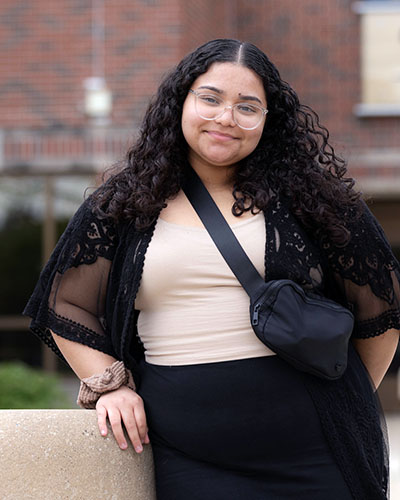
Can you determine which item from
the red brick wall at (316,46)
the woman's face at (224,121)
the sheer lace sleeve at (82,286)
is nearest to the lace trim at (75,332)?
the sheer lace sleeve at (82,286)

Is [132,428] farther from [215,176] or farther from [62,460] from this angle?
[215,176]

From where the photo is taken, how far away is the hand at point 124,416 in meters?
2.46

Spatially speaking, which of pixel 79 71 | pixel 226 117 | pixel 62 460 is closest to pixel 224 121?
pixel 226 117

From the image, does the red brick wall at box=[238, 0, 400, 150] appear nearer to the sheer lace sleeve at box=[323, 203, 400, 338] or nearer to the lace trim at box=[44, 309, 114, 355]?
the sheer lace sleeve at box=[323, 203, 400, 338]

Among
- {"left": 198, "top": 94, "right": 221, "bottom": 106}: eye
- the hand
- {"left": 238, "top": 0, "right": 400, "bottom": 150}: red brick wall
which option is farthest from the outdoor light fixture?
the hand

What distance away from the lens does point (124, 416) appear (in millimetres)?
2467

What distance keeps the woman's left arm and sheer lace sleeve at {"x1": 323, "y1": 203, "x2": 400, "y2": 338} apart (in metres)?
0.03

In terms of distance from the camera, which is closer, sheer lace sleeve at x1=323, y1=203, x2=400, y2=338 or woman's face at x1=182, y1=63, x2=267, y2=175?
woman's face at x1=182, y1=63, x2=267, y2=175

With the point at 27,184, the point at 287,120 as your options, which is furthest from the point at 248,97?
the point at 27,184

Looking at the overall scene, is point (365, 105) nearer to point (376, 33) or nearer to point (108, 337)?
point (376, 33)

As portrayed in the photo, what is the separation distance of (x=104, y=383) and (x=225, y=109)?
0.83 m

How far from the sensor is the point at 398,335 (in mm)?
2738

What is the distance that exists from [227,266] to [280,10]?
824 cm

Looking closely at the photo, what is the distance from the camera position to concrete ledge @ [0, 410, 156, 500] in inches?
92.8
